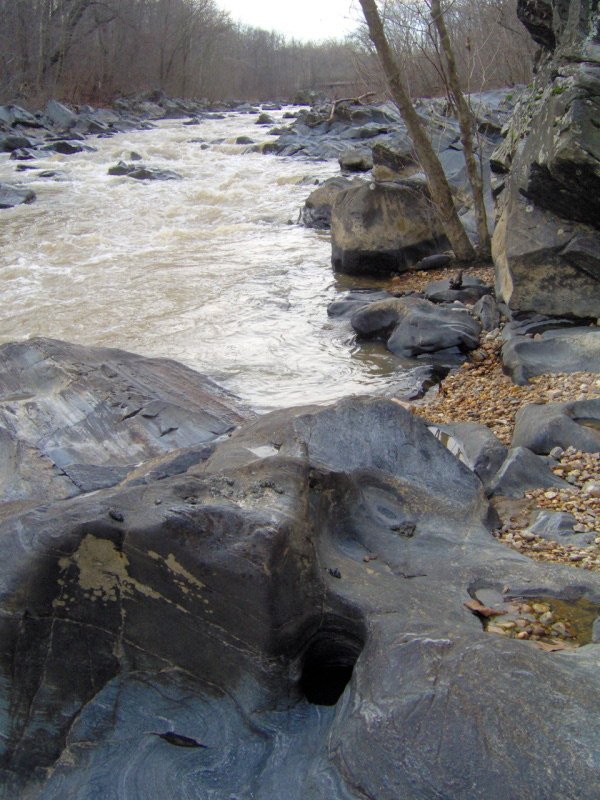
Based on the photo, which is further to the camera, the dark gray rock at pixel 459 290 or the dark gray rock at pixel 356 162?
the dark gray rock at pixel 356 162

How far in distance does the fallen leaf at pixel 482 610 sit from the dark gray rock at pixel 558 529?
34.8 inches

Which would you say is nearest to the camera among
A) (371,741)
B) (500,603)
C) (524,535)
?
(371,741)

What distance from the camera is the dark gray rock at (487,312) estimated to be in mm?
6027

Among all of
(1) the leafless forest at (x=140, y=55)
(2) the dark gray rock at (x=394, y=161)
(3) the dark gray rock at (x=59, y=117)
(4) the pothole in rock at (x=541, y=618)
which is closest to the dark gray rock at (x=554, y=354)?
(4) the pothole in rock at (x=541, y=618)

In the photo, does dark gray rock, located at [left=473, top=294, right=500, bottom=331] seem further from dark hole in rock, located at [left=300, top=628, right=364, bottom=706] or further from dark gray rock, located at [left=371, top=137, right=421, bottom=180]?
dark gray rock, located at [left=371, top=137, right=421, bottom=180]

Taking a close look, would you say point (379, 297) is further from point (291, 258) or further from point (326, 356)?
point (291, 258)

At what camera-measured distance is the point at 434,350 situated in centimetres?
588

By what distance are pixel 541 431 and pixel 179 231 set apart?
8198mm

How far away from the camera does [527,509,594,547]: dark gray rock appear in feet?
9.22

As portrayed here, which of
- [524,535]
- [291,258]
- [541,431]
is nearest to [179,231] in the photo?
[291,258]

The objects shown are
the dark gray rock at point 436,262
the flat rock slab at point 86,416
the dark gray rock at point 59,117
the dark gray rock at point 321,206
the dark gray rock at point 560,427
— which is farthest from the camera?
the dark gray rock at point 59,117

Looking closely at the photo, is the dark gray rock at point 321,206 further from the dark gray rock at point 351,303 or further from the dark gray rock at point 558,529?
the dark gray rock at point 558,529

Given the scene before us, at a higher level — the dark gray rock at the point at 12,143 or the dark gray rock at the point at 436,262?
the dark gray rock at the point at 12,143

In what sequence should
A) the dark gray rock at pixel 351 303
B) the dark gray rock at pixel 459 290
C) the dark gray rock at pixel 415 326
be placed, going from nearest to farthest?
the dark gray rock at pixel 415 326
the dark gray rock at pixel 459 290
the dark gray rock at pixel 351 303
